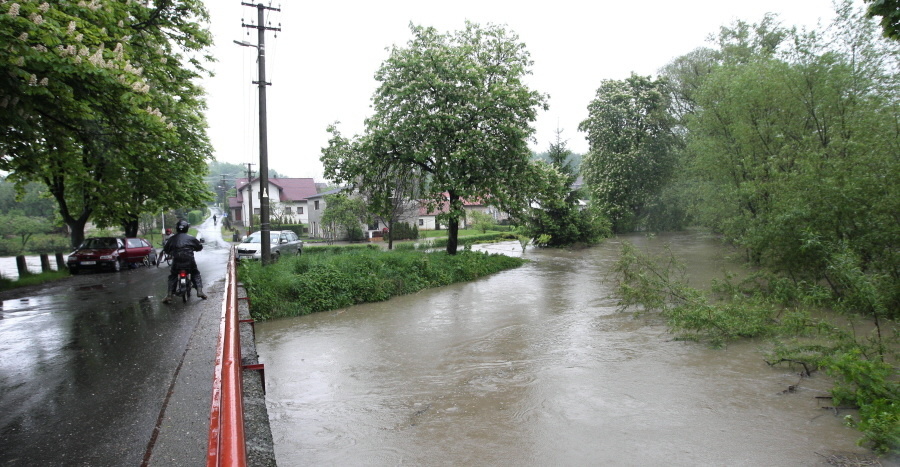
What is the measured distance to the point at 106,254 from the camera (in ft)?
60.5

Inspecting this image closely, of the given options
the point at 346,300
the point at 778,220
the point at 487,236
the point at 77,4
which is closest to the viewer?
the point at 77,4

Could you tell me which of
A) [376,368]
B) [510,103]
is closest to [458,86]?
[510,103]

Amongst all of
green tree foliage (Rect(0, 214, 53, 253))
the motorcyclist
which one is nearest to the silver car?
the motorcyclist

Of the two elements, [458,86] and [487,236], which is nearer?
[458,86]

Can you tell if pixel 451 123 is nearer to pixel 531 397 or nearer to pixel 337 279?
pixel 337 279

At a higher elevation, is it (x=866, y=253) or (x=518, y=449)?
(x=866, y=253)

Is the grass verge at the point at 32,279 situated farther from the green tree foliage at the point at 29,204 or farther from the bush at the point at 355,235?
the green tree foliage at the point at 29,204

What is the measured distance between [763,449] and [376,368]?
5.59 metres

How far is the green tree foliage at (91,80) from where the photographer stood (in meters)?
5.85

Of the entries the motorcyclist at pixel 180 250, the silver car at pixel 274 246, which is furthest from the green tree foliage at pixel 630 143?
the motorcyclist at pixel 180 250

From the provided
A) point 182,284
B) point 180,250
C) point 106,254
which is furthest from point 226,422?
point 106,254

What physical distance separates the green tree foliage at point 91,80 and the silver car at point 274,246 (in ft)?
16.3

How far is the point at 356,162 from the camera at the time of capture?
1942 cm

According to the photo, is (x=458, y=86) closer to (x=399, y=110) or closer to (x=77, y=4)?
(x=399, y=110)
